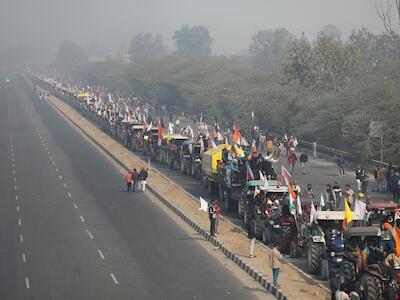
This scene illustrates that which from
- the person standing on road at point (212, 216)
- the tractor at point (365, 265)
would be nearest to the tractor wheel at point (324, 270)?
the tractor at point (365, 265)

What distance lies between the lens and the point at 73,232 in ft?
101

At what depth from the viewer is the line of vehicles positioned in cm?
1945

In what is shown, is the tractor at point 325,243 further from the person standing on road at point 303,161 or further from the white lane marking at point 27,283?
the person standing on road at point 303,161

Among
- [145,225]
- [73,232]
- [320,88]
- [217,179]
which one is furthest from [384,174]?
[320,88]

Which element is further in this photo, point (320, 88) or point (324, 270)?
point (320, 88)

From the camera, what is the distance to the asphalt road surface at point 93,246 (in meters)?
22.6

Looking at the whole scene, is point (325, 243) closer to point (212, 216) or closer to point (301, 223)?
point (301, 223)

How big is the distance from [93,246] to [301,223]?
21.7ft

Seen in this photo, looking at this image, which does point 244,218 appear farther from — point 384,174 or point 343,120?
point 343,120

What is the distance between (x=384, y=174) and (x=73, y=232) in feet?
52.1

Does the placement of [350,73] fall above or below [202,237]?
above

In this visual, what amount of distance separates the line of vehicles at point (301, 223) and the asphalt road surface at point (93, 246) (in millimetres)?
2140

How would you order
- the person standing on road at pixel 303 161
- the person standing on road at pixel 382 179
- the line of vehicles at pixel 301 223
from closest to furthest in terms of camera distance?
1. the line of vehicles at pixel 301 223
2. the person standing on road at pixel 382 179
3. the person standing on road at pixel 303 161

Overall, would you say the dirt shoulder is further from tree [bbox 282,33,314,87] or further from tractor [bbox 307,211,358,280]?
tree [bbox 282,33,314,87]
